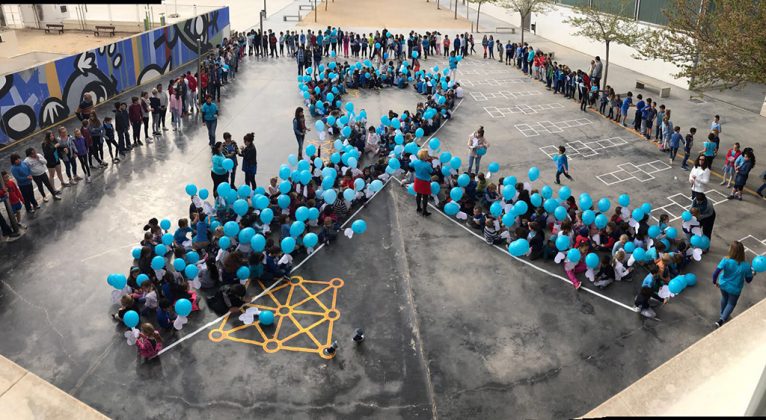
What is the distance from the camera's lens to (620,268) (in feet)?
35.3

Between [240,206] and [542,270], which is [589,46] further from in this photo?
[240,206]

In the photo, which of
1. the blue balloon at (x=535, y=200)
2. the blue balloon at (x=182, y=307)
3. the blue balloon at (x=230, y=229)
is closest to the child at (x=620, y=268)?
the blue balloon at (x=535, y=200)

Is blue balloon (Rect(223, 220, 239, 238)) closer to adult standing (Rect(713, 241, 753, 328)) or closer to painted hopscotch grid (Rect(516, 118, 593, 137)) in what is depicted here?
adult standing (Rect(713, 241, 753, 328))

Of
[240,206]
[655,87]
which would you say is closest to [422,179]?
[240,206]

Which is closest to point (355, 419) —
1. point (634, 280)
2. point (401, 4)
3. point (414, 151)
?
point (634, 280)

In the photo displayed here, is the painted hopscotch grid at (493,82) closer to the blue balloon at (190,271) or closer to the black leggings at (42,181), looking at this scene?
the black leggings at (42,181)

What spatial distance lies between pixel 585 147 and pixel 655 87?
358 inches

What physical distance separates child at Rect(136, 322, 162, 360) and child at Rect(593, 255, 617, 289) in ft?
26.8

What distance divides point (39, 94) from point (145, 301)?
38.6ft

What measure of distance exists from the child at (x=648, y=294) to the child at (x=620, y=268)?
25.1 inches

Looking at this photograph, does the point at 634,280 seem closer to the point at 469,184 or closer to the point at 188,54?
the point at 469,184

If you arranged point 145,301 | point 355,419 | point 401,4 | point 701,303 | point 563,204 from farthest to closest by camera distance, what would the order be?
point 401,4
point 563,204
point 701,303
point 145,301
point 355,419

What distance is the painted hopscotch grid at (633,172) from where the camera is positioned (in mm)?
15367

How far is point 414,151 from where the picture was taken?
1502 centimetres
